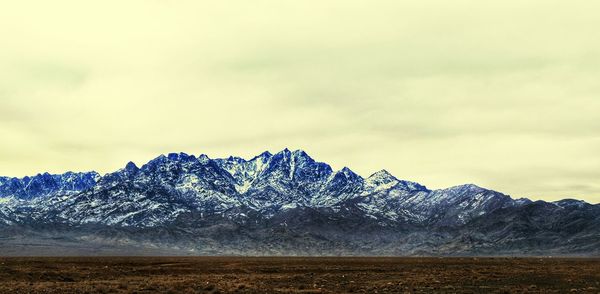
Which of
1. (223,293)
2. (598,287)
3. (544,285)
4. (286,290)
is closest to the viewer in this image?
(223,293)

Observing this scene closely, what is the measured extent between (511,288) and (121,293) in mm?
32368

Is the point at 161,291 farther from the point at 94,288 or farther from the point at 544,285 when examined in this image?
the point at 544,285

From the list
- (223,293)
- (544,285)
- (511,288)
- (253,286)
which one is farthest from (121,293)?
(544,285)

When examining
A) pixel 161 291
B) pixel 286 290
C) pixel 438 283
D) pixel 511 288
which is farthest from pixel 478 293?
pixel 161 291

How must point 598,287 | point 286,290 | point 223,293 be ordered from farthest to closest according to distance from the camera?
point 598,287
point 286,290
point 223,293

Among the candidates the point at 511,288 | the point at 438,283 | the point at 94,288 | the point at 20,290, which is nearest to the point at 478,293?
the point at 511,288

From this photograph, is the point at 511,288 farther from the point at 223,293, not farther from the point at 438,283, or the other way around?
the point at 223,293

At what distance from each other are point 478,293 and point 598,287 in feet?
44.4

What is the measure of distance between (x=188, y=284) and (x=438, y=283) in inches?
915

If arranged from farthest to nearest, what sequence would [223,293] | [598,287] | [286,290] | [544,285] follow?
1. [544,285]
2. [598,287]
3. [286,290]
4. [223,293]

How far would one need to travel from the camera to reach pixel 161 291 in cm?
5209

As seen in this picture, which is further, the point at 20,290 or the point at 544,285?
the point at 544,285

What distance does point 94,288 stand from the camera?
5356cm

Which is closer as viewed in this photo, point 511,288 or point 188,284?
point 511,288
